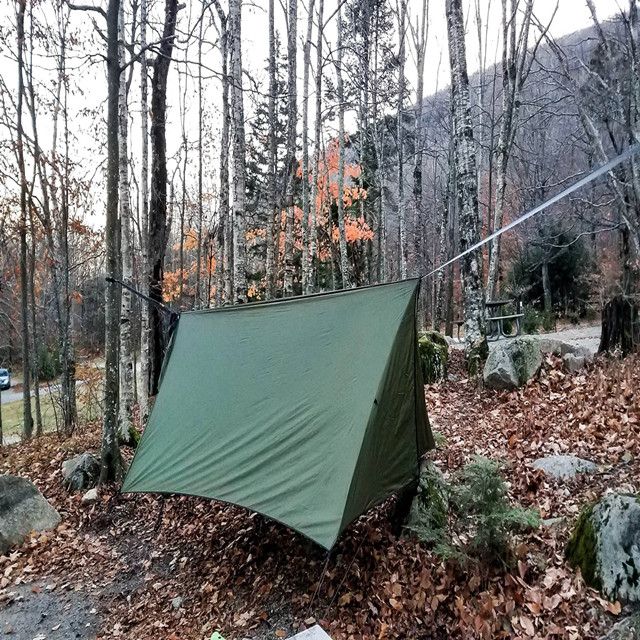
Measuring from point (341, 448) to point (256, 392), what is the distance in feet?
2.87

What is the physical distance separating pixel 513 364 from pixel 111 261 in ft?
14.5

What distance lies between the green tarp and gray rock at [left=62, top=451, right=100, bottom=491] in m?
1.29

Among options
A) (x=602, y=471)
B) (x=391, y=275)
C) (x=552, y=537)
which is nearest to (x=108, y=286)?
(x=552, y=537)

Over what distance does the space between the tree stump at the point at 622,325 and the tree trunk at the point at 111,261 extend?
225 inches

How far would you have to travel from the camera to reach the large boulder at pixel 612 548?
192cm

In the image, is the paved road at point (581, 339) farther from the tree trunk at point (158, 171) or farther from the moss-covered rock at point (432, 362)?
the tree trunk at point (158, 171)

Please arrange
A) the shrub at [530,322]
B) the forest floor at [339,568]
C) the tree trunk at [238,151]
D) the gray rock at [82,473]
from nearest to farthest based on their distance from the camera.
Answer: the forest floor at [339,568], the gray rock at [82,473], the tree trunk at [238,151], the shrub at [530,322]

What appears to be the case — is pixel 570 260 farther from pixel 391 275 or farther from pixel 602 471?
pixel 602 471

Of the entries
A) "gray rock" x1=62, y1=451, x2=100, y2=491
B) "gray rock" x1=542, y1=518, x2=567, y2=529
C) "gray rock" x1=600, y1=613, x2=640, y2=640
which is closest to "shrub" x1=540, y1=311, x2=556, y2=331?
"gray rock" x1=542, y1=518, x2=567, y2=529

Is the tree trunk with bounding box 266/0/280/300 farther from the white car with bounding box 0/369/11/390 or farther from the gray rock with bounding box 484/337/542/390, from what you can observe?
the white car with bounding box 0/369/11/390

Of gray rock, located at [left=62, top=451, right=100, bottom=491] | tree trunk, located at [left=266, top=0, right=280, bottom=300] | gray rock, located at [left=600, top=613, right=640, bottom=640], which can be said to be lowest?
gray rock, located at [left=62, top=451, right=100, bottom=491]

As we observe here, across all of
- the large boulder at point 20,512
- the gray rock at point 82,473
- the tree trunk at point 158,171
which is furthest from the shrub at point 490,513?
the tree trunk at point 158,171

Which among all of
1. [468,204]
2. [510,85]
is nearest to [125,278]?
[468,204]

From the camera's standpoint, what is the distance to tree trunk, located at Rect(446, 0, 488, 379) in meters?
5.32
